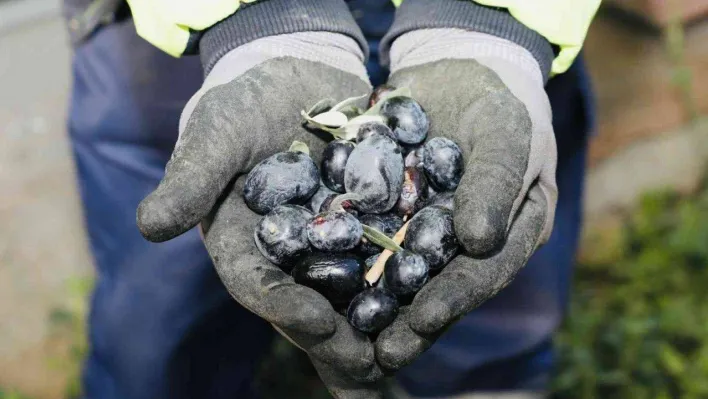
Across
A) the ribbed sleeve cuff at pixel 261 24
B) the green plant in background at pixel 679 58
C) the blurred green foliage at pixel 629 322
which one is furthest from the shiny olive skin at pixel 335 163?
the green plant in background at pixel 679 58

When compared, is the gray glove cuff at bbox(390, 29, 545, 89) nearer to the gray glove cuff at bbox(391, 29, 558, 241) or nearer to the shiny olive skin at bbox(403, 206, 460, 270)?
the gray glove cuff at bbox(391, 29, 558, 241)

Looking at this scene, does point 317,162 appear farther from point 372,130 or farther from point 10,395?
point 10,395

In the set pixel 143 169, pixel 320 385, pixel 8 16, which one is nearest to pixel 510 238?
pixel 143 169

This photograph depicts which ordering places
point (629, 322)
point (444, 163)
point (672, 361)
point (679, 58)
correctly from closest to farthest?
point (444, 163)
point (672, 361)
point (629, 322)
point (679, 58)

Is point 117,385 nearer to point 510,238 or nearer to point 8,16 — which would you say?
point 510,238

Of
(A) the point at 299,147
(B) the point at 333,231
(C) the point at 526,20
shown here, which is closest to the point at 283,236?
(B) the point at 333,231

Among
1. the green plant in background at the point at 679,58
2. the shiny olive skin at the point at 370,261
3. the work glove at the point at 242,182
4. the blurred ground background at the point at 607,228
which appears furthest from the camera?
the green plant in background at the point at 679,58

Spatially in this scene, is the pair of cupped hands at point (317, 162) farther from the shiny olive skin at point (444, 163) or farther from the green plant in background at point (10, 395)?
the green plant in background at point (10, 395)

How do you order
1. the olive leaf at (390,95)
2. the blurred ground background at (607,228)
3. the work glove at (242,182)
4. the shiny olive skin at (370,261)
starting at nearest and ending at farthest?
the work glove at (242,182), the shiny olive skin at (370,261), the olive leaf at (390,95), the blurred ground background at (607,228)
